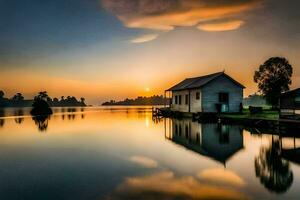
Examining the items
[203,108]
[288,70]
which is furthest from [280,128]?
[288,70]

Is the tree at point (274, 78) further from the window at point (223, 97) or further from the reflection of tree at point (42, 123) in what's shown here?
the reflection of tree at point (42, 123)

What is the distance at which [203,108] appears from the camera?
43969mm

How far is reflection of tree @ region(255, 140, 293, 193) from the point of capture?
10814mm

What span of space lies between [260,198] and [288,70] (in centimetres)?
5705

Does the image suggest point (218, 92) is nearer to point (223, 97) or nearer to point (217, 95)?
point (217, 95)

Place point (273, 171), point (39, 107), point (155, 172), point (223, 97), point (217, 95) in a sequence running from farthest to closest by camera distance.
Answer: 1. point (39, 107)
2. point (223, 97)
3. point (217, 95)
4. point (155, 172)
5. point (273, 171)

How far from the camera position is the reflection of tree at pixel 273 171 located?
10814 mm

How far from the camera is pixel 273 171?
509 inches

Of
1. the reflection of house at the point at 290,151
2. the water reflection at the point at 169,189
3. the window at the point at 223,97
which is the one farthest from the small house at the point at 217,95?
the water reflection at the point at 169,189

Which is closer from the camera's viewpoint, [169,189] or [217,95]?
[169,189]

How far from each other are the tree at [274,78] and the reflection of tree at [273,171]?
44.6 metres

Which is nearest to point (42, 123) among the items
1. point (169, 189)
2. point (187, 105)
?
point (187, 105)

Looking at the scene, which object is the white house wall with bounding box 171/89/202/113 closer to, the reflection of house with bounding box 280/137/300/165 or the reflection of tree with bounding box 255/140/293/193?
the reflection of house with bounding box 280/137/300/165

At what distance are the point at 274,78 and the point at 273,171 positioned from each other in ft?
170
